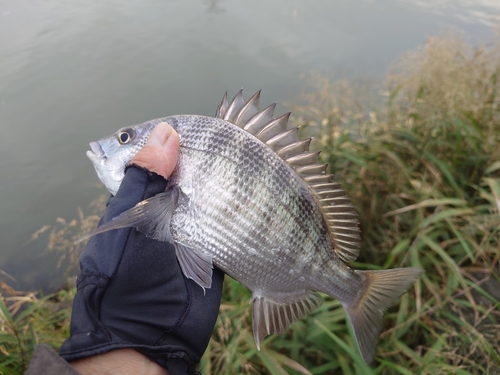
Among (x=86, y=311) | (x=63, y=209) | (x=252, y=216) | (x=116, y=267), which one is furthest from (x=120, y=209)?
(x=63, y=209)

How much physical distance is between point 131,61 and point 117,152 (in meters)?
6.12

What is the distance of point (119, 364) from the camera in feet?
4.48

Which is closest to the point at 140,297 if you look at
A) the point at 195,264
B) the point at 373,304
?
the point at 195,264

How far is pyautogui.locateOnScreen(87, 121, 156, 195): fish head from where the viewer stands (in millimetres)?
1790

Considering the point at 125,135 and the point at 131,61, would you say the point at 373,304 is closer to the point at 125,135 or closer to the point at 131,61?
the point at 125,135

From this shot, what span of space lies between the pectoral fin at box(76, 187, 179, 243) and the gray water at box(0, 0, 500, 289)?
3345 millimetres

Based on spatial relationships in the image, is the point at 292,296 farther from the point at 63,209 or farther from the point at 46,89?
the point at 46,89

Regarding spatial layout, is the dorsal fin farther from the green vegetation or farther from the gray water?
the gray water

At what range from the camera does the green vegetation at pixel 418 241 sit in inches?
87.3

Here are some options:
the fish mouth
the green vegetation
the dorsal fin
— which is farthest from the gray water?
the dorsal fin

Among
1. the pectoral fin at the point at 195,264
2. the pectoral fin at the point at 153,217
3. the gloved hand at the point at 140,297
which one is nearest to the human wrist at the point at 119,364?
the gloved hand at the point at 140,297

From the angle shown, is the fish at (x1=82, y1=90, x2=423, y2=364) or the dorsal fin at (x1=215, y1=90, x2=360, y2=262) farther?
the dorsal fin at (x1=215, y1=90, x2=360, y2=262)

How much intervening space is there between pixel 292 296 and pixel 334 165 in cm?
193

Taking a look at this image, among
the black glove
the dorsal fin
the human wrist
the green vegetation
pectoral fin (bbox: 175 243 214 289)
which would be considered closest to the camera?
the human wrist
